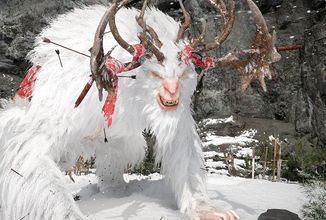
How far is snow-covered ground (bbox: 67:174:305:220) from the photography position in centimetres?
228

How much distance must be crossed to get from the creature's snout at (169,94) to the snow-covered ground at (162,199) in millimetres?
643

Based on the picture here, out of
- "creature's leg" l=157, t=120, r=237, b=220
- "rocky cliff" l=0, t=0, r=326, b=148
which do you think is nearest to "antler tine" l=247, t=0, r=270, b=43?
"creature's leg" l=157, t=120, r=237, b=220

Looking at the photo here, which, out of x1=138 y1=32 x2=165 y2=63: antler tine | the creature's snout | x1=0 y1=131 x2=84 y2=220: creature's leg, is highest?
x1=138 y1=32 x2=165 y2=63: antler tine

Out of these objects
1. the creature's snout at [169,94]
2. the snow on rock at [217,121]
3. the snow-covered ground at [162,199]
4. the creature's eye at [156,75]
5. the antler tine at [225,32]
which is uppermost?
the antler tine at [225,32]

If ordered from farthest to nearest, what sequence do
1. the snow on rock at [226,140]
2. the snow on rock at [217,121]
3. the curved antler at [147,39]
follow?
1. the snow on rock at [217,121]
2. the snow on rock at [226,140]
3. the curved antler at [147,39]

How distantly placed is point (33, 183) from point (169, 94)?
2.86 ft

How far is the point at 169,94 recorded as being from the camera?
215cm

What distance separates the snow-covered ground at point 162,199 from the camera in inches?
89.7

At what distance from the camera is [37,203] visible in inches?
74.9

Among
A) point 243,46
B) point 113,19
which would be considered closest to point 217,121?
point 243,46

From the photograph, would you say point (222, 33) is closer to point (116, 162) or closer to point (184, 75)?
point (184, 75)

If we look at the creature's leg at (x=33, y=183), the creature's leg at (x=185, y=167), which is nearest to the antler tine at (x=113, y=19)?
the creature's leg at (x=185, y=167)

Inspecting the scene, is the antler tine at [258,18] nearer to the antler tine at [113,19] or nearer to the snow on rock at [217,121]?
the antler tine at [113,19]

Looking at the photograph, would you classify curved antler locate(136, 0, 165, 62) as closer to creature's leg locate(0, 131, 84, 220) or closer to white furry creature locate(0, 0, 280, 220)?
white furry creature locate(0, 0, 280, 220)
